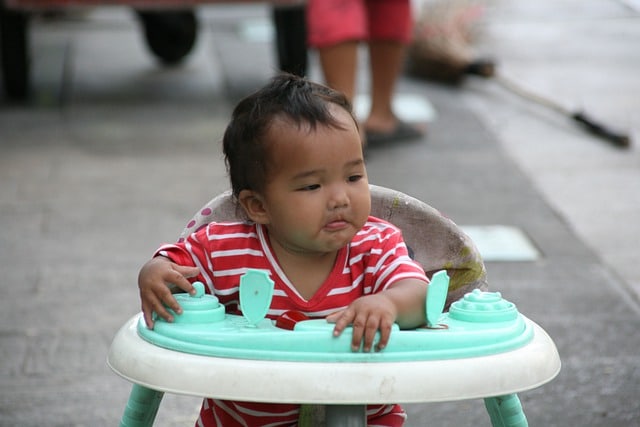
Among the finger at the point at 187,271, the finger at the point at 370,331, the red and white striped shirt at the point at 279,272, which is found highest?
the finger at the point at 370,331

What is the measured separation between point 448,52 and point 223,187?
233 cm

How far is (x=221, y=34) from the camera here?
8.10 metres

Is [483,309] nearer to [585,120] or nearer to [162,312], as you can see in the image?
[162,312]

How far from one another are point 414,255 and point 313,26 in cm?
268

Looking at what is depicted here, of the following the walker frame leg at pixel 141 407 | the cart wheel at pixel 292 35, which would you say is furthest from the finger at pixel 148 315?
the cart wheel at pixel 292 35

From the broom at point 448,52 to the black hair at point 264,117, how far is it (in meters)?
4.12

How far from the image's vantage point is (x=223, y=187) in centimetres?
472

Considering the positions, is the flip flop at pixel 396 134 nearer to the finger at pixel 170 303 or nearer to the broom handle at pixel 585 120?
the broom handle at pixel 585 120

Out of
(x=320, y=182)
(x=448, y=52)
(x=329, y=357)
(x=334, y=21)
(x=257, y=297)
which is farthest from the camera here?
(x=448, y=52)

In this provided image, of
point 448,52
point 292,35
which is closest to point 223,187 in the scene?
point 292,35

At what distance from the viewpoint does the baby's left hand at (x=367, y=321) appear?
1646mm

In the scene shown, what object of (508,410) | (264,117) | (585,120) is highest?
(264,117)

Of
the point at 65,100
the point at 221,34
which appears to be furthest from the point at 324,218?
the point at 221,34

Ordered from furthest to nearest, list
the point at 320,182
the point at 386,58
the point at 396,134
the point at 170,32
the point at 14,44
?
the point at 170,32
the point at 14,44
the point at 396,134
the point at 386,58
the point at 320,182
